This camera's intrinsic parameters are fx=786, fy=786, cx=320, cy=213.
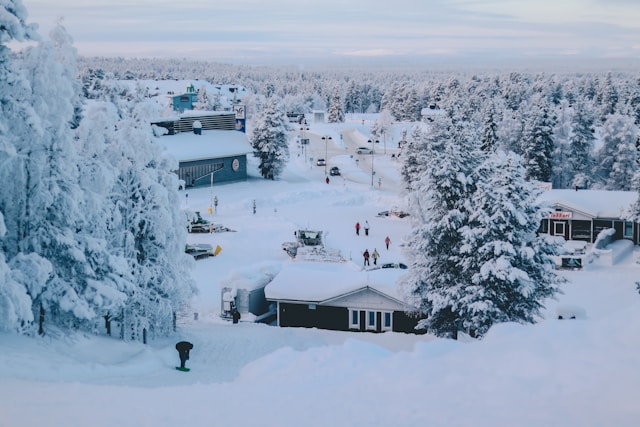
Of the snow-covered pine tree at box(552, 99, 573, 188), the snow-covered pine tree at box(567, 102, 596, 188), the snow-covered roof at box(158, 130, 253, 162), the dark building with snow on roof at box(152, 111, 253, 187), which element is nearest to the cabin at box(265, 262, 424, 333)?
the dark building with snow on roof at box(152, 111, 253, 187)

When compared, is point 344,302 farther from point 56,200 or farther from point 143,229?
point 56,200

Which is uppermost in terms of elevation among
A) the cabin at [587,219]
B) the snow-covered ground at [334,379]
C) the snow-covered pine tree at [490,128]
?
the snow-covered pine tree at [490,128]

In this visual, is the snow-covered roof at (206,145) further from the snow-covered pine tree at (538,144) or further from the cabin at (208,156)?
the snow-covered pine tree at (538,144)

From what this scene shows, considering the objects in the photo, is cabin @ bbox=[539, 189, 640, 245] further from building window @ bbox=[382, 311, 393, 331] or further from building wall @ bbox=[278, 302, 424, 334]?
building window @ bbox=[382, 311, 393, 331]

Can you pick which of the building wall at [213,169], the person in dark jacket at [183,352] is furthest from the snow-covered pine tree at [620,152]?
the person in dark jacket at [183,352]

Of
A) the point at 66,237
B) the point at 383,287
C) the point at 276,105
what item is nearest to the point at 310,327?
the point at 383,287

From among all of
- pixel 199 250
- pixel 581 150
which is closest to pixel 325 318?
pixel 199 250
